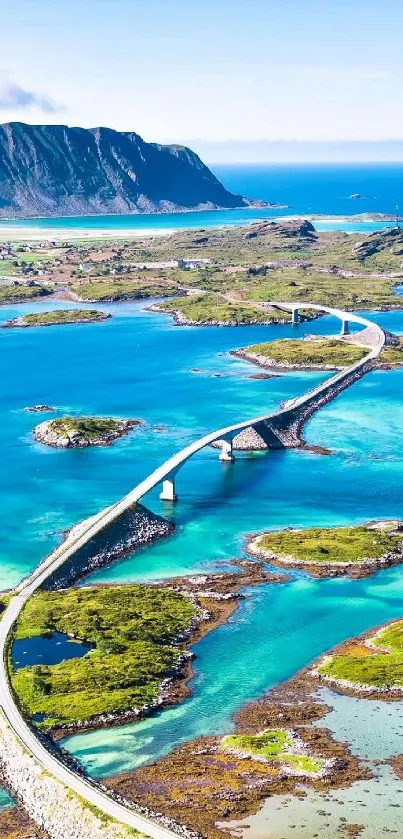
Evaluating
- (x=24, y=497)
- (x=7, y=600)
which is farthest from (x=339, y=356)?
(x=7, y=600)

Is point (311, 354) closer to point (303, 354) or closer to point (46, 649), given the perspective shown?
point (303, 354)

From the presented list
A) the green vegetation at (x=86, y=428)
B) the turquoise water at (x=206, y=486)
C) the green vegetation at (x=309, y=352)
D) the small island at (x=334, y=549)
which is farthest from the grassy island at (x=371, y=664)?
the green vegetation at (x=309, y=352)

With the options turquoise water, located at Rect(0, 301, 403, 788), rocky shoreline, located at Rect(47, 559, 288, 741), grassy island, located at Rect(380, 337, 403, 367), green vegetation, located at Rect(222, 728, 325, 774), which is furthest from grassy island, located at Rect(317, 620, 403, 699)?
grassy island, located at Rect(380, 337, 403, 367)

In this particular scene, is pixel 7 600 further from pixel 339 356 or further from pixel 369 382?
pixel 339 356

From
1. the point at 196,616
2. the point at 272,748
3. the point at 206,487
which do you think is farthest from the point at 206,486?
the point at 272,748

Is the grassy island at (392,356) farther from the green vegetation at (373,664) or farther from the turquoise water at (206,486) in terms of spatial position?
the green vegetation at (373,664)

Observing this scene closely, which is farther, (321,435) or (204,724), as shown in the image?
(321,435)
